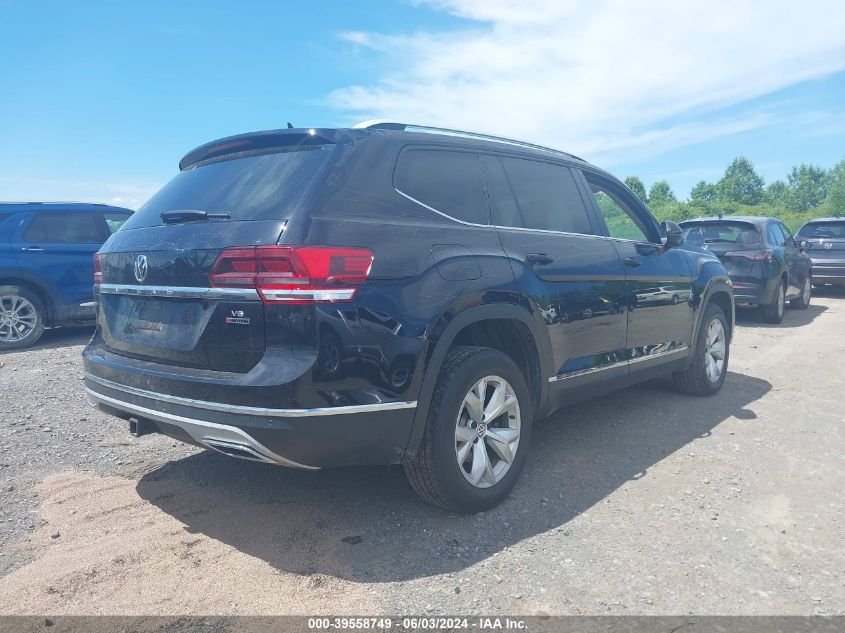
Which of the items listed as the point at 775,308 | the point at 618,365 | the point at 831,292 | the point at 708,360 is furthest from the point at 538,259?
the point at 831,292

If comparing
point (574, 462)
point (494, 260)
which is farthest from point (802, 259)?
point (494, 260)

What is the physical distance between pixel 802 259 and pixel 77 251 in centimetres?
1180

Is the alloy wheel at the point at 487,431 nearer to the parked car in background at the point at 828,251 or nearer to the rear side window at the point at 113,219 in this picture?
the rear side window at the point at 113,219

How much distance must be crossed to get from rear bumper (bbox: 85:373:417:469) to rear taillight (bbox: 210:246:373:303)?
461 mm

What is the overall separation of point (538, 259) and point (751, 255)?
766 cm

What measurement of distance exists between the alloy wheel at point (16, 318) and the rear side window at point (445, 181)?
22.3 ft

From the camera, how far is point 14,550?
114 inches

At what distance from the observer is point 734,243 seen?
10023 millimetres

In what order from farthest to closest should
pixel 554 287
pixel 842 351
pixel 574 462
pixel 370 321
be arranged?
pixel 842 351 → pixel 574 462 → pixel 554 287 → pixel 370 321

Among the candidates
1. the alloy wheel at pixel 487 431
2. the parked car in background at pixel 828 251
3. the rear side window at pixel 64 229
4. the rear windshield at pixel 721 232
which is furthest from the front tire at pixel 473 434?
the parked car in background at pixel 828 251

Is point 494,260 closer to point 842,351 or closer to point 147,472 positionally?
point 147,472

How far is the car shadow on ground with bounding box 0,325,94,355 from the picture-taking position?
7938 mm

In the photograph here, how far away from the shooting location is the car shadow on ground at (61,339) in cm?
794

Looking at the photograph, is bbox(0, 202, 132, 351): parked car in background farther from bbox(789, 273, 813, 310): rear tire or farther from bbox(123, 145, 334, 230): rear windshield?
bbox(789, 273, 813, 310): rear tire
